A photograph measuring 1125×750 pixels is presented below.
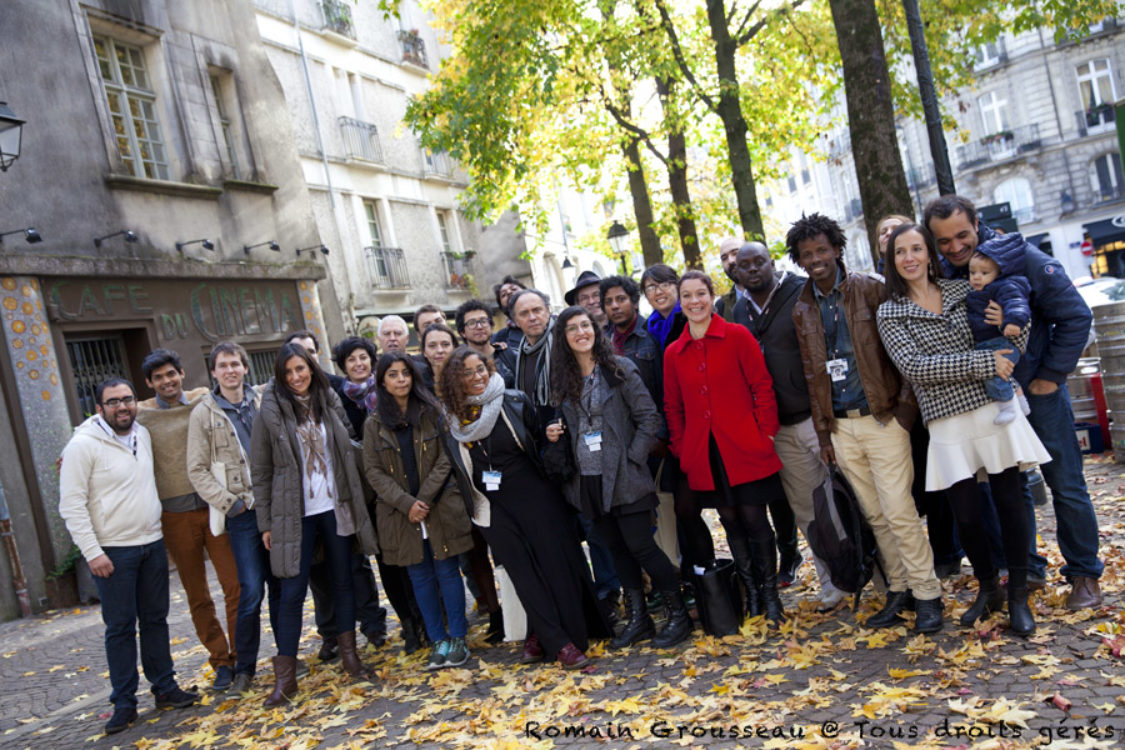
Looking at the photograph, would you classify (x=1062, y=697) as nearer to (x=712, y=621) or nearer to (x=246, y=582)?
(x=712, y=621)

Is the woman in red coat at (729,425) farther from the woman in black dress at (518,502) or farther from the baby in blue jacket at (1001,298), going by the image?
the baby in blue jacket at (1001,298)

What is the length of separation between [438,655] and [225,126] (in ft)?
42.5


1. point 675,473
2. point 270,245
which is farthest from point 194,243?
point 675,473

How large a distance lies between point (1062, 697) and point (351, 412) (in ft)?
17.4

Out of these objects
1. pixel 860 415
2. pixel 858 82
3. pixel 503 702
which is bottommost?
pixel 503 702

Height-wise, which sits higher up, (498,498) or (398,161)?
(398,161)

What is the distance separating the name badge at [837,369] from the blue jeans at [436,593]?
2788 mm

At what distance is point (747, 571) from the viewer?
5.86m

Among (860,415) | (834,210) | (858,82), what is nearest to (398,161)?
(858,82)

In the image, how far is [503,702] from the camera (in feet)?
17.5

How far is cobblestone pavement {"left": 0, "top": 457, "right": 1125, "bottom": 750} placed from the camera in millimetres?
3969

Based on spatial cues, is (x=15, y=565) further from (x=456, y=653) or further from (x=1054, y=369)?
(x=1054, y=369)

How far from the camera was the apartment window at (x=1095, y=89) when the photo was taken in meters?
43.5

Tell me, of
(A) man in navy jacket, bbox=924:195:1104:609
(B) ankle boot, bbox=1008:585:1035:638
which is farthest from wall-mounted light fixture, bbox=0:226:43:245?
(B) ankle boot, bbox=1008:585:1035:638
